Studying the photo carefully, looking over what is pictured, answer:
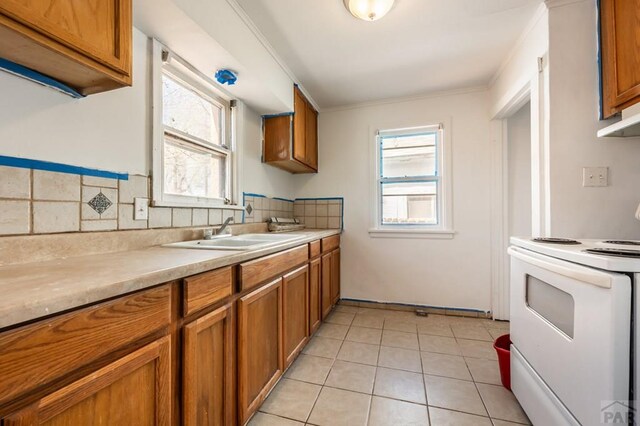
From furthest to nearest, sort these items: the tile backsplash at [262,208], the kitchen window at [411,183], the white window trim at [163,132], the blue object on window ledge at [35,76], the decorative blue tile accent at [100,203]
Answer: the kitchen window at [411,183]
the tile backsplash at [262,208]
the white window trim at [163,132]
the decorative blue tile accent at [100,203]
the blue object on window ledge at [35,76]

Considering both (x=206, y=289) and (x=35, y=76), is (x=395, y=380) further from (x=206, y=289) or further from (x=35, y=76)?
(x=35, y=76)

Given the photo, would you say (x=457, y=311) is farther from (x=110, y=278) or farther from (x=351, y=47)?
(x=110, y=278)

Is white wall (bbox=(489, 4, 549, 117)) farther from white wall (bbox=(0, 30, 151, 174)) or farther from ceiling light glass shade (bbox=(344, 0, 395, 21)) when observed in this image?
white wall (bbox=(0, 30, 151, 174))

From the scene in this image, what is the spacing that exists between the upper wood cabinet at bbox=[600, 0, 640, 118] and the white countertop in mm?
2051

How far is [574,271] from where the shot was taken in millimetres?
937

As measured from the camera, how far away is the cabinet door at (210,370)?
0.87m

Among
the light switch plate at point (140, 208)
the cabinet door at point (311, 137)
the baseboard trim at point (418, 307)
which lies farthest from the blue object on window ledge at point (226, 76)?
the baseboard trim at point (418, 307)

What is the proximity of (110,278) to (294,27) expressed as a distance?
1815 millimetres

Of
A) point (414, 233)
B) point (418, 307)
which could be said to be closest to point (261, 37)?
point (414, 233)

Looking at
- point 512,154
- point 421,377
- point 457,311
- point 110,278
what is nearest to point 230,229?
point 110,278

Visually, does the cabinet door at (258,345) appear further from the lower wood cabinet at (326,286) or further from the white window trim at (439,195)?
the white window trim at (439,195)

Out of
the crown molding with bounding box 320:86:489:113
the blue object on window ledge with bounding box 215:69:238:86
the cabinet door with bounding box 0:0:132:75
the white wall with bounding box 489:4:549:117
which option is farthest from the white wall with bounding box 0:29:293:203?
the white wall with bounding box 489:4:549:117

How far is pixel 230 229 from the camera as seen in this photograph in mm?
1901

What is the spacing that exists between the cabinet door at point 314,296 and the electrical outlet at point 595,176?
5.86ft
